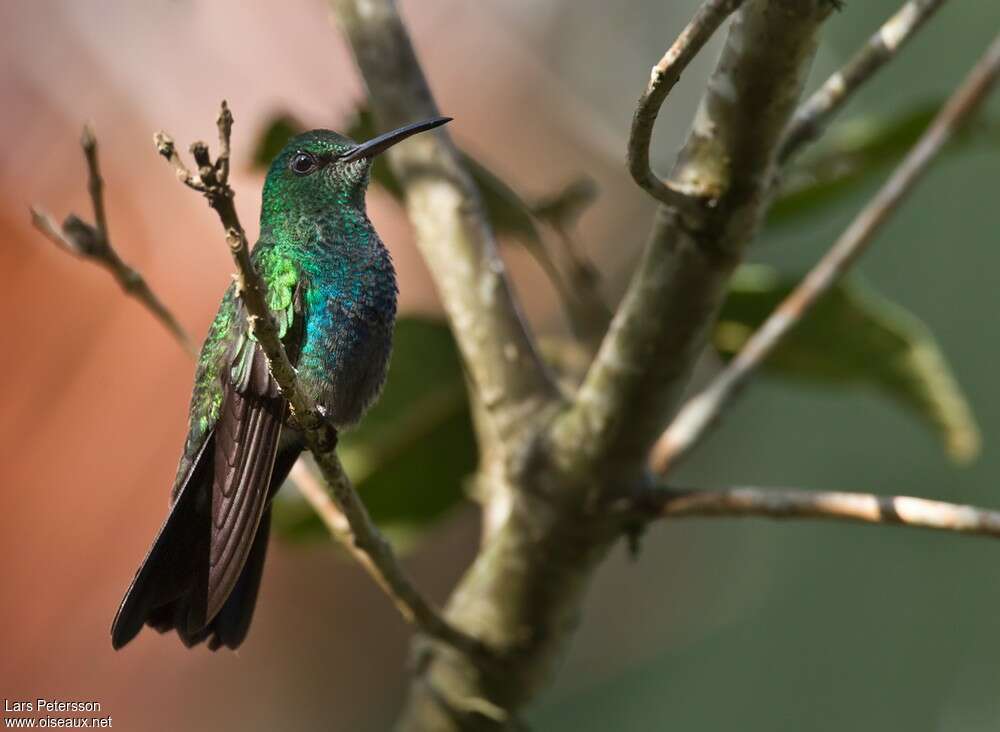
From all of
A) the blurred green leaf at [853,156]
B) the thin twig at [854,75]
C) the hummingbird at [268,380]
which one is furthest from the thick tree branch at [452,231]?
the blurred green leaf at [853,156]

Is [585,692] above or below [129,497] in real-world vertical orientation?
below

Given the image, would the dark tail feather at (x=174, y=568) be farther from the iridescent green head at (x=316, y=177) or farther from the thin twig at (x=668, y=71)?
the thin twig at (x=668, y=71)

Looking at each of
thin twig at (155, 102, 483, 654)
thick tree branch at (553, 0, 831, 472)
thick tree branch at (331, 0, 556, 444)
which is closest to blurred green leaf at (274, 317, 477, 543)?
thick tree branch at (331, 0, 556, 444)

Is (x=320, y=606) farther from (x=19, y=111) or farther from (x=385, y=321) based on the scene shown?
(x=385, y=321)

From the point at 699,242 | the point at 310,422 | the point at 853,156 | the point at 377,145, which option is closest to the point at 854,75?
the point at 699,242

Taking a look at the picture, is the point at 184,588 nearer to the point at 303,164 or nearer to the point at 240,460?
the point at 240,460

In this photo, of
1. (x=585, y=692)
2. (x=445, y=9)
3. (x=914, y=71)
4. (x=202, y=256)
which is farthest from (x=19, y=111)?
(x=914, y=71)
